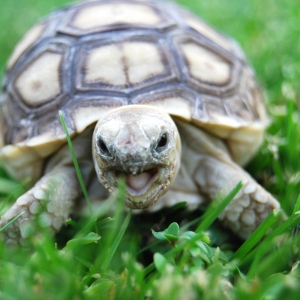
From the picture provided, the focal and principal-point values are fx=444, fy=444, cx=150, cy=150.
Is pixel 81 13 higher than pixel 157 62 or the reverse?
higher

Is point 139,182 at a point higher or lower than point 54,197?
higher

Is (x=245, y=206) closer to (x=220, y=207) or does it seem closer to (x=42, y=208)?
(x=220, y=207)

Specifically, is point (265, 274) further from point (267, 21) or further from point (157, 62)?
point (267, 21)

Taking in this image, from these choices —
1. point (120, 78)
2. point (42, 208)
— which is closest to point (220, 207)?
point (42, 208)

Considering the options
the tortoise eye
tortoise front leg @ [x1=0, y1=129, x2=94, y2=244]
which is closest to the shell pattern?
tortoise front leg @ [x1=0, y1=129, x2=94, y2=244]

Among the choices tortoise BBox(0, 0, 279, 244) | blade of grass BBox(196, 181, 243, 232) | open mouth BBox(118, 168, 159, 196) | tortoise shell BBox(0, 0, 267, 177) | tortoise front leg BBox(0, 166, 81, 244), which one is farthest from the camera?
tortoise shell BBox(0, 0, 267, 177)

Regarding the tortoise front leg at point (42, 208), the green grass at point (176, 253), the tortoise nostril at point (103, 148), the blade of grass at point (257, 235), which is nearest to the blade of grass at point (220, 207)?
the green grass at point (176, 253)

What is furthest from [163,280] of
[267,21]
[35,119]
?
[267,21]

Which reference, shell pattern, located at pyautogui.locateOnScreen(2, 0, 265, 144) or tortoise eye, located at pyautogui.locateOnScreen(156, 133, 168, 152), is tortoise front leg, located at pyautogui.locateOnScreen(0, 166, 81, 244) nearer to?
shell pattern, located at pyautogui.locateOnScreen(2, 0, 265, 144)
